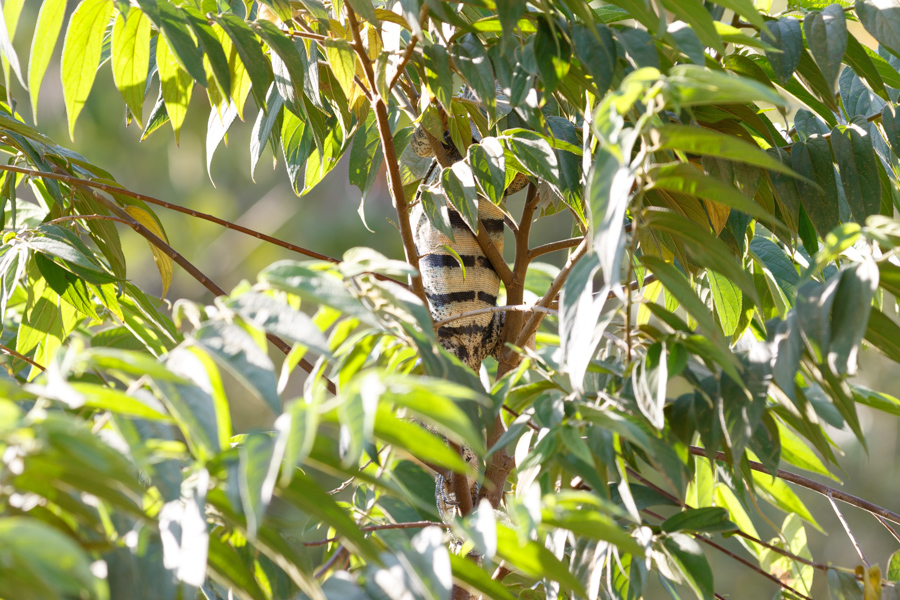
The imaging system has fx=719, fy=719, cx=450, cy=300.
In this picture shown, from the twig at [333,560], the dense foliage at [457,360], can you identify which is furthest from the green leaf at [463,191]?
the twig at [333,560]

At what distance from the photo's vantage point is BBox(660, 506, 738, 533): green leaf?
0.32 meters

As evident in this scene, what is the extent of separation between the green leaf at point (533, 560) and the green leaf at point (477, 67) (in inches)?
9.0

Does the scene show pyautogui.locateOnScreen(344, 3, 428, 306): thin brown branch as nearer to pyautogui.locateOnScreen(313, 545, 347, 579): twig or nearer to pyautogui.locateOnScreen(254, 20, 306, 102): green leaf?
pyautogui.locateOnScreen(254, 20, 306, 102): green leaf

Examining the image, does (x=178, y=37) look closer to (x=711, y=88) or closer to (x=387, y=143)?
(x=387, y=143)

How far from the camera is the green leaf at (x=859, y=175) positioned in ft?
1.37

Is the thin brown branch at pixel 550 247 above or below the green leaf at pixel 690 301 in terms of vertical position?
below

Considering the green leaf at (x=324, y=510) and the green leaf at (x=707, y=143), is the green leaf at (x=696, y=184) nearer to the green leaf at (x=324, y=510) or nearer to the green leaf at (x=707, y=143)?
the green leaf at (x=707, y=143)

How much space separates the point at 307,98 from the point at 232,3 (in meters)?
0.10

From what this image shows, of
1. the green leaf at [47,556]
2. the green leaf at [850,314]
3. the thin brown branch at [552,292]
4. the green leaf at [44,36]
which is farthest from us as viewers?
the thin brown branch at [552,292]

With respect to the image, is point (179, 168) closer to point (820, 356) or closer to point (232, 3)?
point (232, 3)

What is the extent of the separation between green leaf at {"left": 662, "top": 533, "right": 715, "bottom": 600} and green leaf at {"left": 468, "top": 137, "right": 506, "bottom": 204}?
0.20m

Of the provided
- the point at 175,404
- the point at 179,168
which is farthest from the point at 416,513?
the point at 179,168

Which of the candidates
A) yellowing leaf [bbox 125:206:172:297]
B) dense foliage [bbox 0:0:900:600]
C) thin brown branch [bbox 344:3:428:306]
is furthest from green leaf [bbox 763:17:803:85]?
yellowing leaf [bbox 125:206:172:297]

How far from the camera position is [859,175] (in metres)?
0.42
